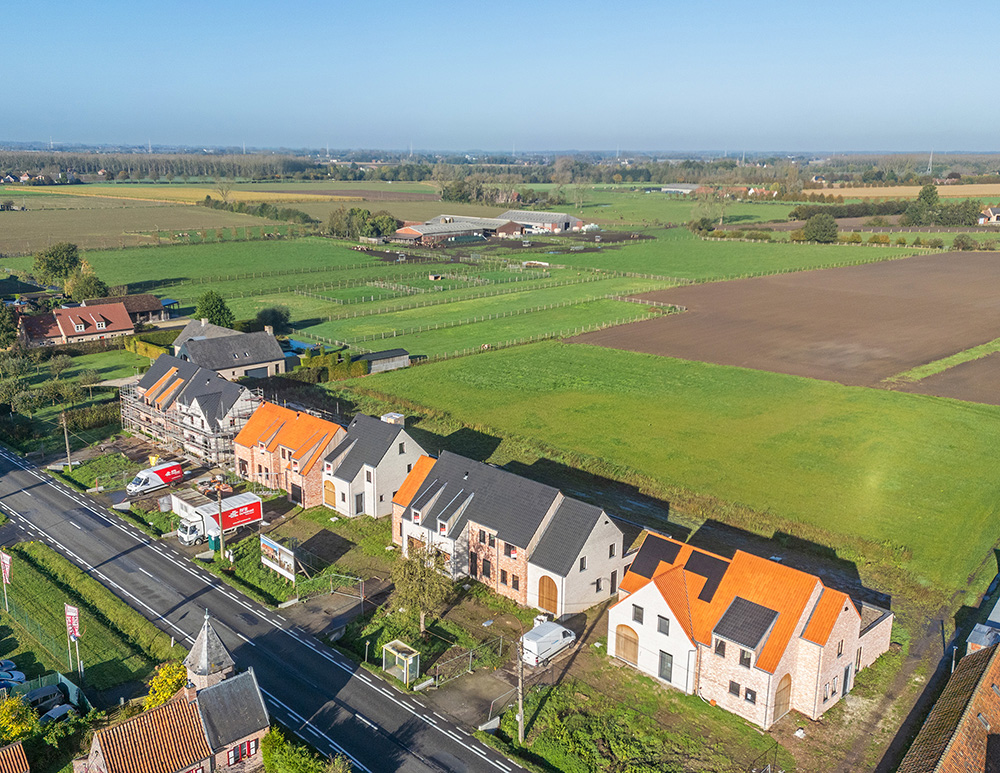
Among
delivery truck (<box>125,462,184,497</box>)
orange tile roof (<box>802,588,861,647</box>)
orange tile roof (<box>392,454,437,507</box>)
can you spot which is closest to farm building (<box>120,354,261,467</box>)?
delivery truck (<box>125,462,184,497</box>)

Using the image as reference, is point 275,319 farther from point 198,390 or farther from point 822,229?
point 822,229

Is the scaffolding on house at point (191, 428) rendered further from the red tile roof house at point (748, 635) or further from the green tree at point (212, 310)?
the red tile roof house at point (748, 635)

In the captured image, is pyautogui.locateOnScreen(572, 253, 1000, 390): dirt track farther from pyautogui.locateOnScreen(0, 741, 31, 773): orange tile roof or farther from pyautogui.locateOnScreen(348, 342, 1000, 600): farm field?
pyautogui.locateOnScreen(0, 741, 31, 773): orange tile roof

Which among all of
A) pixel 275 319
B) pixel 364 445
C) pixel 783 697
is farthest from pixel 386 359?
pixel 783 697

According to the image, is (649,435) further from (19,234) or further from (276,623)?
(19,234)

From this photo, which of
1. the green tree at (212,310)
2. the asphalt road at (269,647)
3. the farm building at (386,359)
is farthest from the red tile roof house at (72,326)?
the asphalt road at (269,647)

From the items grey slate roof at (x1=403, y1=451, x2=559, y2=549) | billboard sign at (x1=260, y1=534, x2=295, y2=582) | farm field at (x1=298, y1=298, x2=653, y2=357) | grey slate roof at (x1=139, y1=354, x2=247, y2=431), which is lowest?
billboard sign at (x1=260, y1=534, x2=295, y2=582)
